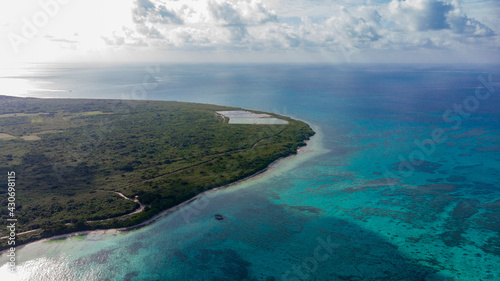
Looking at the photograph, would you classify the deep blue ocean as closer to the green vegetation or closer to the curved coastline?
the curved coastline

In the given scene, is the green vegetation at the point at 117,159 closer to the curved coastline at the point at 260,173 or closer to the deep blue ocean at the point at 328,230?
the curved coastline at the point at 260,173

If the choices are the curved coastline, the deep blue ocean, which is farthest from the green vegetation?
the deep blue ocean

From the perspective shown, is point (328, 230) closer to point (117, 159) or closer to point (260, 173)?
point (260, 173)

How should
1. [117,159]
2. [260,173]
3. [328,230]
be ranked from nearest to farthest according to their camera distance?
[328,230] < [260,173] < [117,159]

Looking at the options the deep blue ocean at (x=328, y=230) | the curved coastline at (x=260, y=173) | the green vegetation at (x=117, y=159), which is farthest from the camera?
the green vegetation at (x=117, y=159)

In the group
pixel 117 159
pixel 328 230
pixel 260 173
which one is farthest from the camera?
pixel 117 159

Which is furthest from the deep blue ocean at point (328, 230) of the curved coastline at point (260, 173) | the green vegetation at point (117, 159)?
the green vegetation at point (117, 159)

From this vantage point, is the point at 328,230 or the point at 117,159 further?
the point at 117,159

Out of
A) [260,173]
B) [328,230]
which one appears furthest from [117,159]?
[328,230]

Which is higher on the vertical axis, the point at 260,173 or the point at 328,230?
the point at 260,173
